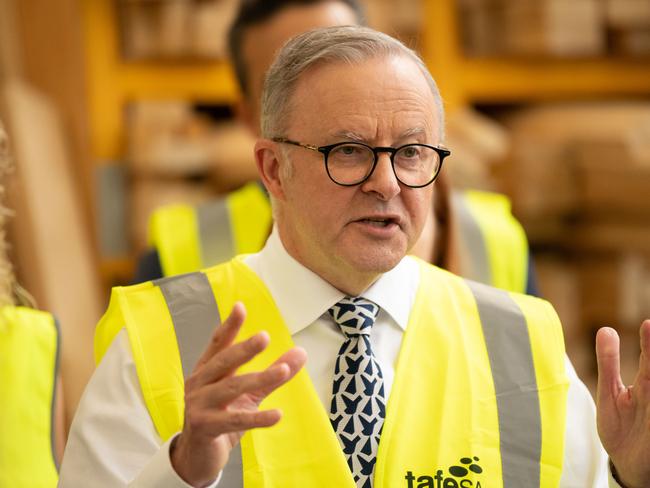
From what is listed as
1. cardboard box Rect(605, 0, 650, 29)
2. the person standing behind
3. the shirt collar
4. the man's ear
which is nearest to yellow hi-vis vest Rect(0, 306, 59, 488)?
the person standing behind

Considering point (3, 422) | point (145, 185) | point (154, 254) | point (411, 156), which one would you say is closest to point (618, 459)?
point (411, 156)

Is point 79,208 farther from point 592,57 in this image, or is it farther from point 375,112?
point 375,112

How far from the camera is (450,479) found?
1.70 meters

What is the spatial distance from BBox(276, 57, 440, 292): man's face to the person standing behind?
598 mm

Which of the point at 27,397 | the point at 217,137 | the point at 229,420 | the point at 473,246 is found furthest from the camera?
the point at 217,137

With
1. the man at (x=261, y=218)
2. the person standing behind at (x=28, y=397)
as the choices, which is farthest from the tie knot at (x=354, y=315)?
the man at (x=261, y=218)

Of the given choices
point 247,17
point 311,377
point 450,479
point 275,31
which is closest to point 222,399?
point 311,377

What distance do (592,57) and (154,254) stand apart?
2.12m

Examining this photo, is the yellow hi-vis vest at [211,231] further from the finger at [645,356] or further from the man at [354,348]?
the finger at [645,356]

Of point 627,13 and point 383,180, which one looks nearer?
point 383,180

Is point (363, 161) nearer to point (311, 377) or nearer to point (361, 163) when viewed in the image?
point (361, 163)

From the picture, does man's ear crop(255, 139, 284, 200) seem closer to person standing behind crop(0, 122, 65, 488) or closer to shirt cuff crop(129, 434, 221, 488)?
shirt cuff crop(129, 434, 221, 488)

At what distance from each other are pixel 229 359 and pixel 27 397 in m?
0.68

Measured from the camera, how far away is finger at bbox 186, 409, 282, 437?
142 centimetres
